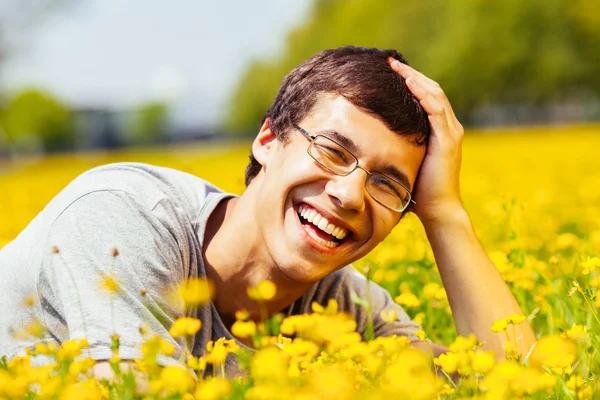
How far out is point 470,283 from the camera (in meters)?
2.89

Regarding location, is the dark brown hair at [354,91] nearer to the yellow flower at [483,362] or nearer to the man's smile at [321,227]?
the man's smile at [321,227]

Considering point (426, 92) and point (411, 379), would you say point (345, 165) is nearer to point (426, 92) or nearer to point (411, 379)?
point (426, 92)

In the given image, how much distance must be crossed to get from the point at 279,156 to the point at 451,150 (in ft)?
2.01

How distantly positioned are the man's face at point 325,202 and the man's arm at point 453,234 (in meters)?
0.27

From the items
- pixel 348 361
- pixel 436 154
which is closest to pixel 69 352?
pixel 348 361

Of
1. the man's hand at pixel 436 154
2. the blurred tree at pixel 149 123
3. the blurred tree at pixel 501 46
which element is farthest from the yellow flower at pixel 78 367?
the blurred tree at pixel 149 123

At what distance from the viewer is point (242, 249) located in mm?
2646

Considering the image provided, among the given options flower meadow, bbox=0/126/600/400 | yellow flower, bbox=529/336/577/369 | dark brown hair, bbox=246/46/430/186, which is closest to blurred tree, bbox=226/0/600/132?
flower meadow, bbox=0/126/600/400

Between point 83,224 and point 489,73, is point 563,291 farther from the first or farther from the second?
point 489,73

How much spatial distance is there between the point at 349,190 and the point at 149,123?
4556 inches

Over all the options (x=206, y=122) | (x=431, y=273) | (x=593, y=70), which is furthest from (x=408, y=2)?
(x=206, y=122)

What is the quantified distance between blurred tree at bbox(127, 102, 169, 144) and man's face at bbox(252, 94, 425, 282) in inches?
4457

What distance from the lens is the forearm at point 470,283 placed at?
2.86 meters

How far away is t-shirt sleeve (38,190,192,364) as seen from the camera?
2.11m
